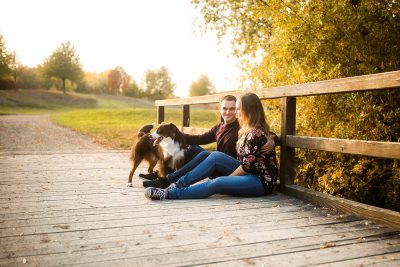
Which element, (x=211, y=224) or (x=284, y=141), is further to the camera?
(x=284, y=141)

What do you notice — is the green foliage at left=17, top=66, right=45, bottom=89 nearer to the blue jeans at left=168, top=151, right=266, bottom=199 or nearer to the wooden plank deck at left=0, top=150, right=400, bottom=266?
the wooden plank deck at left=0, top=150, right=400, bottom=266

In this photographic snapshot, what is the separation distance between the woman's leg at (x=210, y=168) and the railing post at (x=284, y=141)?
55 cm

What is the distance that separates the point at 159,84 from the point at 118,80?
468 inches

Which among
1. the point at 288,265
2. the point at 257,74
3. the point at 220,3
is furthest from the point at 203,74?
the point at 288,265

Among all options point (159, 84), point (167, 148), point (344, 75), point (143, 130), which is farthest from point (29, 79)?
point (344, 75)

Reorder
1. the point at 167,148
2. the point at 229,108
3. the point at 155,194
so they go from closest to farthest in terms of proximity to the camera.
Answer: the point at 155,194, the point at 229,108, the point at 167,148

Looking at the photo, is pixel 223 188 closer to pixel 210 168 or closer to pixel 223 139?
pixel 210 168

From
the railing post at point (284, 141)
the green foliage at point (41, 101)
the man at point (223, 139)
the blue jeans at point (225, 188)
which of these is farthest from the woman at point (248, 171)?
the green foliage at point (41, 101)

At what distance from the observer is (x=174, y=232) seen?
9.14 ft

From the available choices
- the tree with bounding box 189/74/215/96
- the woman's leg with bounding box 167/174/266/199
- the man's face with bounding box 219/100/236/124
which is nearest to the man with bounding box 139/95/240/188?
the man's face with bounding box 219/100/236/124

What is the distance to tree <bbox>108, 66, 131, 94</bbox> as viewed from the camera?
2699 inches

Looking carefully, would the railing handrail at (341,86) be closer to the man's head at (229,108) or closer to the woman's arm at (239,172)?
the man's head at (229,108)

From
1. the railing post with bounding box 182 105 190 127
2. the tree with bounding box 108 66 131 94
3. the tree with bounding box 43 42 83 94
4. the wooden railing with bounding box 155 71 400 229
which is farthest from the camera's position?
the tree with bounding box 108 66 131 94

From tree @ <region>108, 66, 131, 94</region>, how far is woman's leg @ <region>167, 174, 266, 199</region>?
66.9 m
